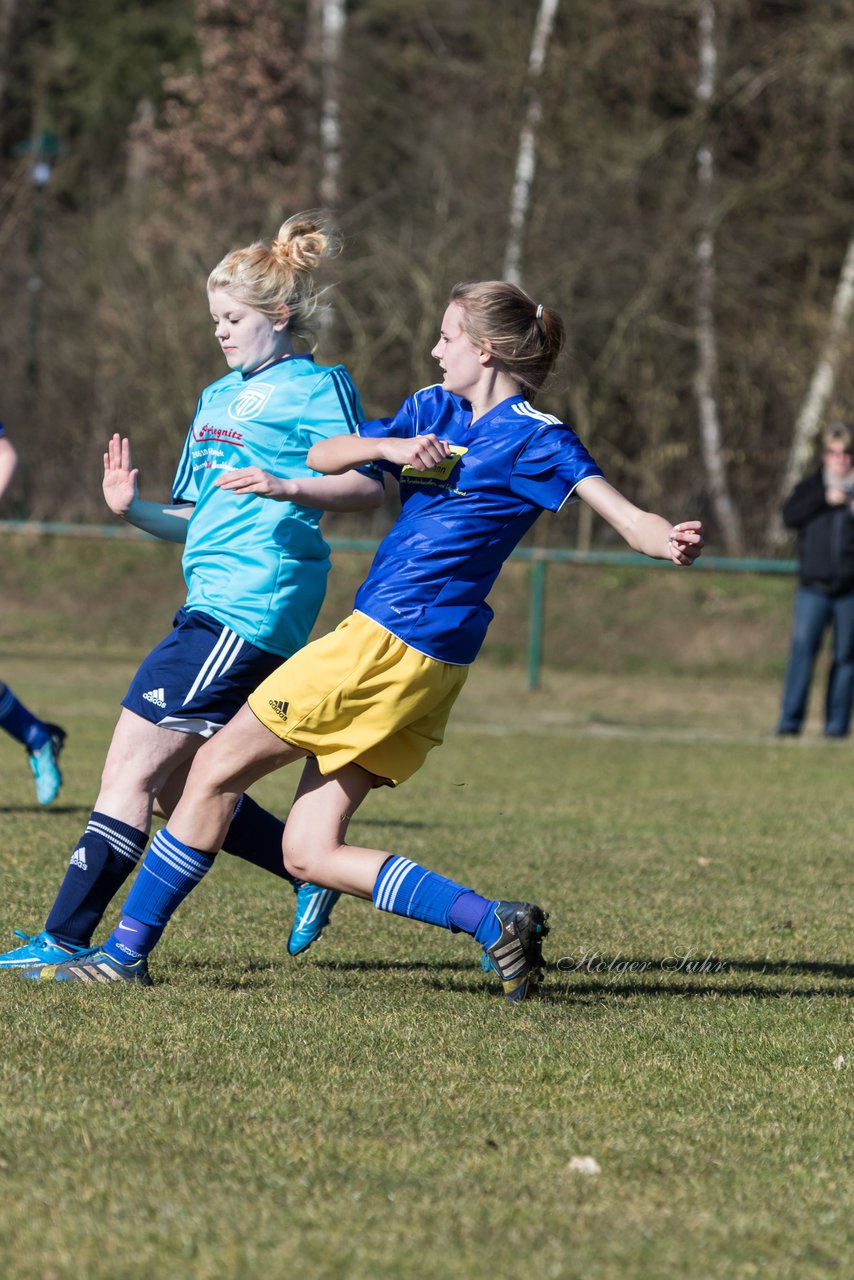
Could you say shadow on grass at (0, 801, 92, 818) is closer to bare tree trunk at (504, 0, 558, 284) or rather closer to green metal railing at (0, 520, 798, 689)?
green metal railing at (0, 520, 798, 689)

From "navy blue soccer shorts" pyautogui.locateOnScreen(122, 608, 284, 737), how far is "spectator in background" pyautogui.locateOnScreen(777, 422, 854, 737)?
9280 millimetres

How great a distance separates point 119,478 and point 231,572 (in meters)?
0.44

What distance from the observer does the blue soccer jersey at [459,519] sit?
4.53 m

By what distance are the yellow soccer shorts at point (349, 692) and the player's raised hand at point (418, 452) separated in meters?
0.49

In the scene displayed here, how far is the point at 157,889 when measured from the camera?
472cm

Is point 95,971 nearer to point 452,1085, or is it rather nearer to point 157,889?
point 157,889

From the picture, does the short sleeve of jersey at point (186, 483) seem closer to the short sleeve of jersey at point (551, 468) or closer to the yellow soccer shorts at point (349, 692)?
the yellow soccer shorts at point (349, 692)

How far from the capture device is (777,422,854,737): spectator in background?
13.6 metres

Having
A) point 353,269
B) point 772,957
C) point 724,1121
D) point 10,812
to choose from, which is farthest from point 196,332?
point 724,1121

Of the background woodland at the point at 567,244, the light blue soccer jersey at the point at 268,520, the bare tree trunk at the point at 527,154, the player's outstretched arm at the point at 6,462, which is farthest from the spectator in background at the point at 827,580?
the bare tree trunk at the point at 527,154

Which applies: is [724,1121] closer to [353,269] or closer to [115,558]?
[115,558]

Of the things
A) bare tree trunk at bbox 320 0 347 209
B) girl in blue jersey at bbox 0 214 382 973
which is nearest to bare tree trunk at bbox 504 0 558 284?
bare tree trunk at bbox 320 0 347 209

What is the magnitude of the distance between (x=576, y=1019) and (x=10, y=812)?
4.56 meters

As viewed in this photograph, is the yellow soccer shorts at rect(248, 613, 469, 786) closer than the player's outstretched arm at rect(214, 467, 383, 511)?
No
